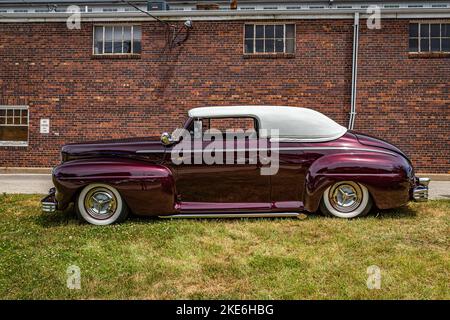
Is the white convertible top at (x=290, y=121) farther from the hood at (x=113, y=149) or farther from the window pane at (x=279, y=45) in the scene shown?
the window pane at (x=279, y=45)

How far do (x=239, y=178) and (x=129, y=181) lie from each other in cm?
148

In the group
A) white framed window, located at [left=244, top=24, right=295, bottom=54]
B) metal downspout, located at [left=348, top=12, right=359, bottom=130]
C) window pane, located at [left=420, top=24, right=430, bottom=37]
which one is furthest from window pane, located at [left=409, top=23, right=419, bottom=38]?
white framed window, located at [left=244, top=24, right=295, bottom=54]

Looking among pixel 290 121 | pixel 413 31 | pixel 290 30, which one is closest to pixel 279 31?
pixel 290 30

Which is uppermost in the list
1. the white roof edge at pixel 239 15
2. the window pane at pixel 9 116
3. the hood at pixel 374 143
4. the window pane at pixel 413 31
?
the white roof edge at pixel 239 15

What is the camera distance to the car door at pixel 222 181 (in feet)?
18.2

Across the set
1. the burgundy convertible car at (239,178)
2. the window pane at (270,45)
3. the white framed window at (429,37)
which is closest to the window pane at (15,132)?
the window pane at (270,45)

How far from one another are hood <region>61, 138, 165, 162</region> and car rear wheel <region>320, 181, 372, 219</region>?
2416 millimetres

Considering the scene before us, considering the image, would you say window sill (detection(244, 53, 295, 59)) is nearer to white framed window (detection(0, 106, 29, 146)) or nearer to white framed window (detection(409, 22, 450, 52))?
white framed window (detection(409, 22, 450, 52))

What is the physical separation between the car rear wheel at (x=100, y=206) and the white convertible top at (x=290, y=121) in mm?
1606

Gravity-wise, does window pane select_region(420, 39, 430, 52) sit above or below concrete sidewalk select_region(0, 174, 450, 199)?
above

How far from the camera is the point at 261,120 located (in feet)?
19.0

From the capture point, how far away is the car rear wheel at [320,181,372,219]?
18.5ft
